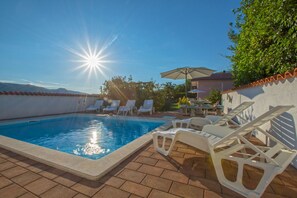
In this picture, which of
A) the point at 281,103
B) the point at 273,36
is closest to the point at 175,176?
the point at 281,103

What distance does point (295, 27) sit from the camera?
3465 millimetres

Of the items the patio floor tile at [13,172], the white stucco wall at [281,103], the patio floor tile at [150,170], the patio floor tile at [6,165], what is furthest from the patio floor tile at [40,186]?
Answer: the white stucco wall at [281,103]

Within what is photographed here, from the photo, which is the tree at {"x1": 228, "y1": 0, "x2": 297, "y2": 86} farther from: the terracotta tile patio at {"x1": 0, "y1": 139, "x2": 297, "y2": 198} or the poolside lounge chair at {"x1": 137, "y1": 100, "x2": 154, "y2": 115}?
the poolside lounge chair at {"x1": 137, "y1": 100, "x2": 154, "y2": 115}

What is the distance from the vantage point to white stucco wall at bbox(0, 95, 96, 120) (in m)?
7.55

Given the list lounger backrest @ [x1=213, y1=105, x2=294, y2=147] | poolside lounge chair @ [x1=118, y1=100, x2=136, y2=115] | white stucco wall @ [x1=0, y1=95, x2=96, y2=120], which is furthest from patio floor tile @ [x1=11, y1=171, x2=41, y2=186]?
white stucco wall @ [x1=0, y1=95, x2=96, y2=120]

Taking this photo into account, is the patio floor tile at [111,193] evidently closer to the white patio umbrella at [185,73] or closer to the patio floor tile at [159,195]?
the patio floor tile at [159,195]

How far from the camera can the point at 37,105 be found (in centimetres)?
879

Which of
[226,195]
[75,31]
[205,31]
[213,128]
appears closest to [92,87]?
[75,31]

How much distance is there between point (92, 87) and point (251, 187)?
630 inches

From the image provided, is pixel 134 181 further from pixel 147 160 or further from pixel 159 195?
pixel 147 160

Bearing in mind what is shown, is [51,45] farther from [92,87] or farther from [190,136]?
[190,136]

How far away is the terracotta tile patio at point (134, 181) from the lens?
1787 mm

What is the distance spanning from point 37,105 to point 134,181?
9691mm

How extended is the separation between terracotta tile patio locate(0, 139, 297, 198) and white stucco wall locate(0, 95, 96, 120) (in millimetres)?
6930
